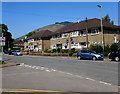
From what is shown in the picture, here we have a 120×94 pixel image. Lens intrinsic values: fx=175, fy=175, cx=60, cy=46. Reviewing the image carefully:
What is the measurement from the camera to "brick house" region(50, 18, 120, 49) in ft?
123

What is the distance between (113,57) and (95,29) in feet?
49.7

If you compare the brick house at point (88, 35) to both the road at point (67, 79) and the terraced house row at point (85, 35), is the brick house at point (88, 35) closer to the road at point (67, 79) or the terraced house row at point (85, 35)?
the terraced house row at point (85, 35)

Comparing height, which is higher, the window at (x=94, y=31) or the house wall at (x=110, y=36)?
the window at (x=94, y=31)

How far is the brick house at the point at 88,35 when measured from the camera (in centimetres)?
3756

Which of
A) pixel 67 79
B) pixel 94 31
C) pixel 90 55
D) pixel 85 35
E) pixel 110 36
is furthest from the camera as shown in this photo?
pixel 85 35

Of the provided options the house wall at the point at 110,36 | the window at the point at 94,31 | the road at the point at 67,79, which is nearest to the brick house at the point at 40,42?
the window at the point at 94,31

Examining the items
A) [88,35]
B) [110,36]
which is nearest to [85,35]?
[88,35]

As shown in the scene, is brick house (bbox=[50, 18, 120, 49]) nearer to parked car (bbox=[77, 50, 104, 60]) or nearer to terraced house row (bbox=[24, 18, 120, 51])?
terraced house row (bbox=[24, 18, 120, 51])

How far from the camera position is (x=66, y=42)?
4766 cm

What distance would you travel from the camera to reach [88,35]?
39688 millimetres

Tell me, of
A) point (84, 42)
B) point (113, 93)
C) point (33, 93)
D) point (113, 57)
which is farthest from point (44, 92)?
point (84, 42)

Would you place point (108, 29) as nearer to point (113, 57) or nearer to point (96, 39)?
point (96, 39)

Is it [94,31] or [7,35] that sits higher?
[7,35]

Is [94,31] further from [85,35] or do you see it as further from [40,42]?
[40,42]
